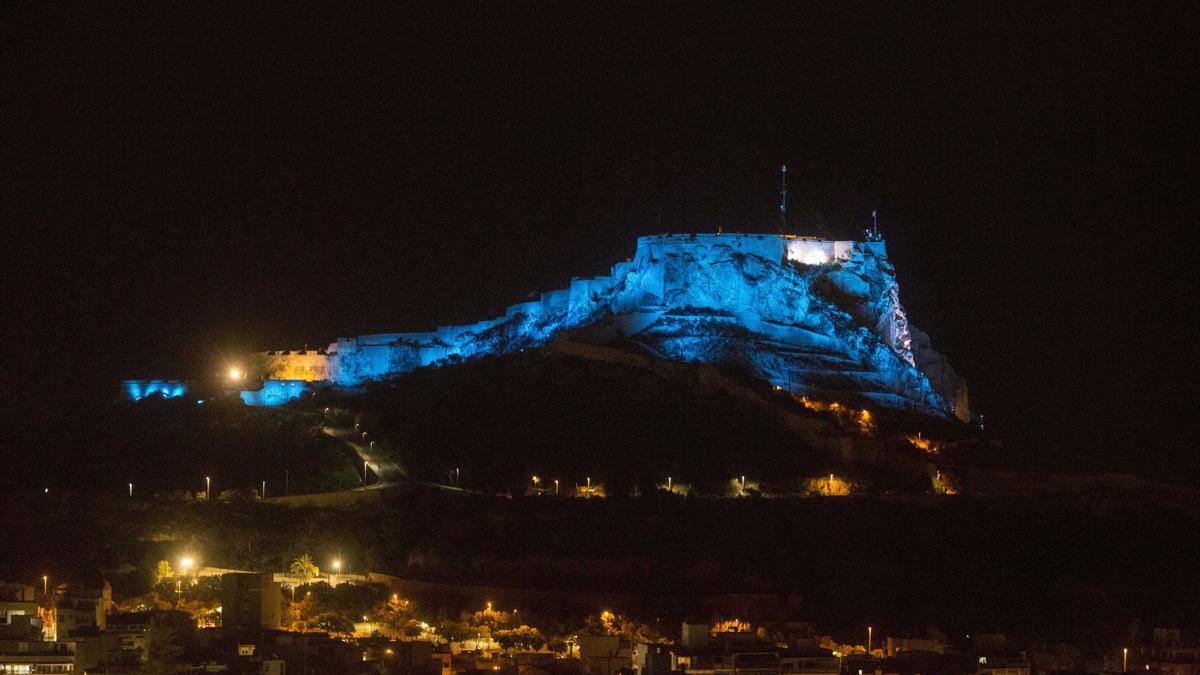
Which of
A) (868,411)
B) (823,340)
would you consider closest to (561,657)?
(868,411)

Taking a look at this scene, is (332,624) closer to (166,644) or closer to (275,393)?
(166,644)

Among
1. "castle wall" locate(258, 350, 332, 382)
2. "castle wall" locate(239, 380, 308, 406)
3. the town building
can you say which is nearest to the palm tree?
the town building

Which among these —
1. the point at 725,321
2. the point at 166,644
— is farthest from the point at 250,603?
the point at 725,321

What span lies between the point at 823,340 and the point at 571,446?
54.8 ft

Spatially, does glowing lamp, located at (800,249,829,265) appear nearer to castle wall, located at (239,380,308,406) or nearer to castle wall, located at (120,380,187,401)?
castle wall, located at (239,380,308,406)

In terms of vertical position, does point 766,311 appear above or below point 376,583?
above

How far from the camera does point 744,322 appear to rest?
94.6 m

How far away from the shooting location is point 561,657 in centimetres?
5472

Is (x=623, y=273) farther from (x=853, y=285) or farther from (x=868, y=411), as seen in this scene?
(x=868, y=411)

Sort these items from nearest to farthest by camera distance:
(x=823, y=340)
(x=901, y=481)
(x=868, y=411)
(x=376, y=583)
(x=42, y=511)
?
(x=376, y=583) → (x=42, y=511) → (x=901, y=481) → (x=868, y=411) → (x=823, y=340)

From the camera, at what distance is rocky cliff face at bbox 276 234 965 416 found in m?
91.6

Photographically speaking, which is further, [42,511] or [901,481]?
[901,481]

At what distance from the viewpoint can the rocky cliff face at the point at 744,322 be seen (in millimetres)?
91625

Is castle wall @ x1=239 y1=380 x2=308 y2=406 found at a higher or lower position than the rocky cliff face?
lower
